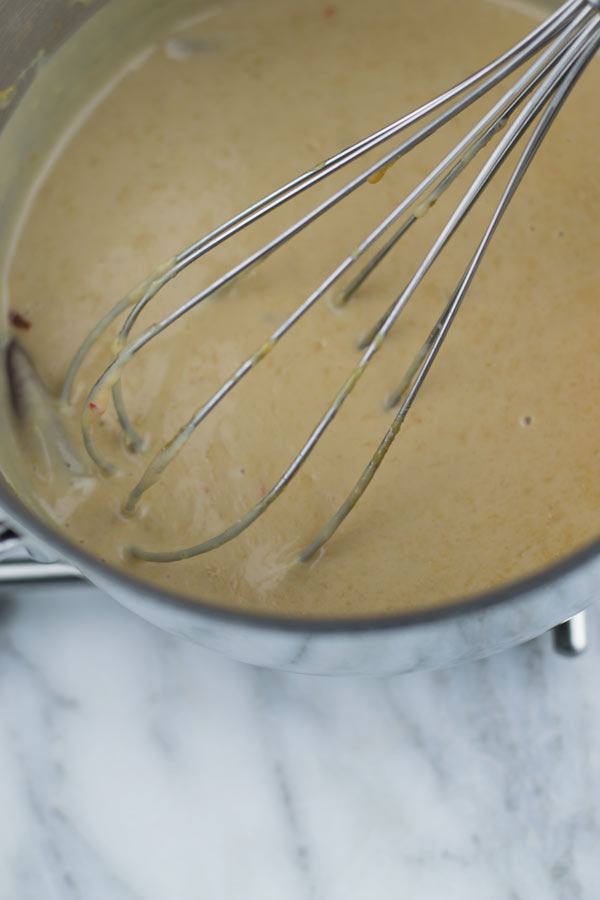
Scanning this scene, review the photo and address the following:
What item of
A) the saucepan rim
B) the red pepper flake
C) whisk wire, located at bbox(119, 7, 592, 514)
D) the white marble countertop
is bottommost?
the white marble countertop

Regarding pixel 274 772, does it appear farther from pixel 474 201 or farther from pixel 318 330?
pixel 474 201

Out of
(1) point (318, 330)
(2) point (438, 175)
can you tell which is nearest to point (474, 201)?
(2) point (438, 175)

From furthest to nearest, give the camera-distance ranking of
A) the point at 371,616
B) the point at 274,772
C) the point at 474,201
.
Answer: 1. the point at 274,772
2. the point at 474,201
3. the point at 371,616

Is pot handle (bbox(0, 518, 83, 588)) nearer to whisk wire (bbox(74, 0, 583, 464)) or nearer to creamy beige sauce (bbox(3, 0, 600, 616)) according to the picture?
creamy beige sauce (bbox(3, 0, 600, 616))

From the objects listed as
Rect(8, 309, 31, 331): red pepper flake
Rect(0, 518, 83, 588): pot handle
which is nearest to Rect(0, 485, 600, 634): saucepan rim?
Rect(0, 518, 83, 588): pot handle

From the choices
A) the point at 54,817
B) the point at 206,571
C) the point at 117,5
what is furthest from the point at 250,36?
the point at 54,817

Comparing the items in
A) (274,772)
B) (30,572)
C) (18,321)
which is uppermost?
(18,321)
